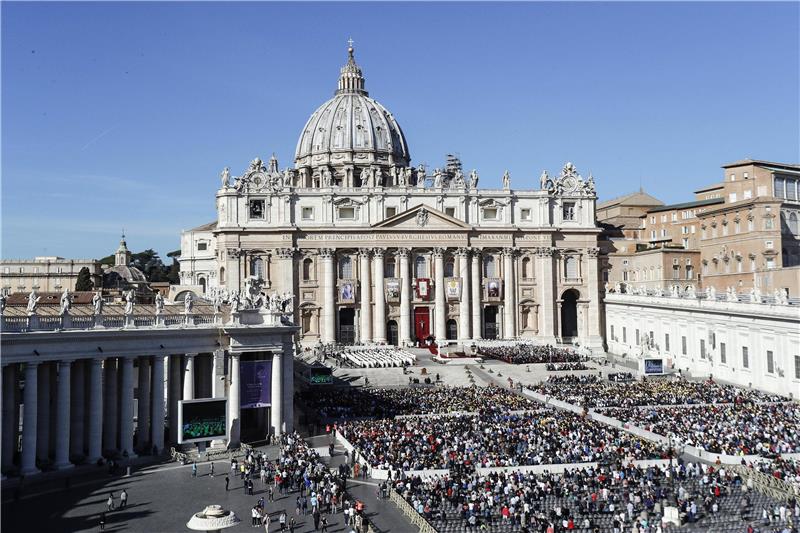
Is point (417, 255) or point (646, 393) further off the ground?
point (417, 255)

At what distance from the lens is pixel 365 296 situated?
91.5 metres

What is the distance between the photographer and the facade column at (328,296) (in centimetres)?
9031

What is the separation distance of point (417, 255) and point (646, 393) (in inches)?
1677

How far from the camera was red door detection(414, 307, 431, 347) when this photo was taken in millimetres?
93125

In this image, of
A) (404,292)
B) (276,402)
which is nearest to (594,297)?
(404,292)

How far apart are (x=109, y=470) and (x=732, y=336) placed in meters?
46.8

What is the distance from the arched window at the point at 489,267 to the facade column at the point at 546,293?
522 centimetres

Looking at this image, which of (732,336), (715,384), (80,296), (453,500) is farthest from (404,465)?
(80,296)

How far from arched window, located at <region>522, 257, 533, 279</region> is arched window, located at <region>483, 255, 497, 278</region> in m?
3.44

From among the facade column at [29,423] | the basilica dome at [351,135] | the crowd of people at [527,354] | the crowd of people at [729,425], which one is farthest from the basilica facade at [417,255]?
the facade column at [29,423]

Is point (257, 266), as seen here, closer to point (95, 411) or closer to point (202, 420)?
point (202, 420)

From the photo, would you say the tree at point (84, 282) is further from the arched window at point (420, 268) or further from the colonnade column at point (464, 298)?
A: the colonnade column at point (464, 298)

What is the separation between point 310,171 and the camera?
119 m

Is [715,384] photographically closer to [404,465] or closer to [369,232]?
[404,465]
